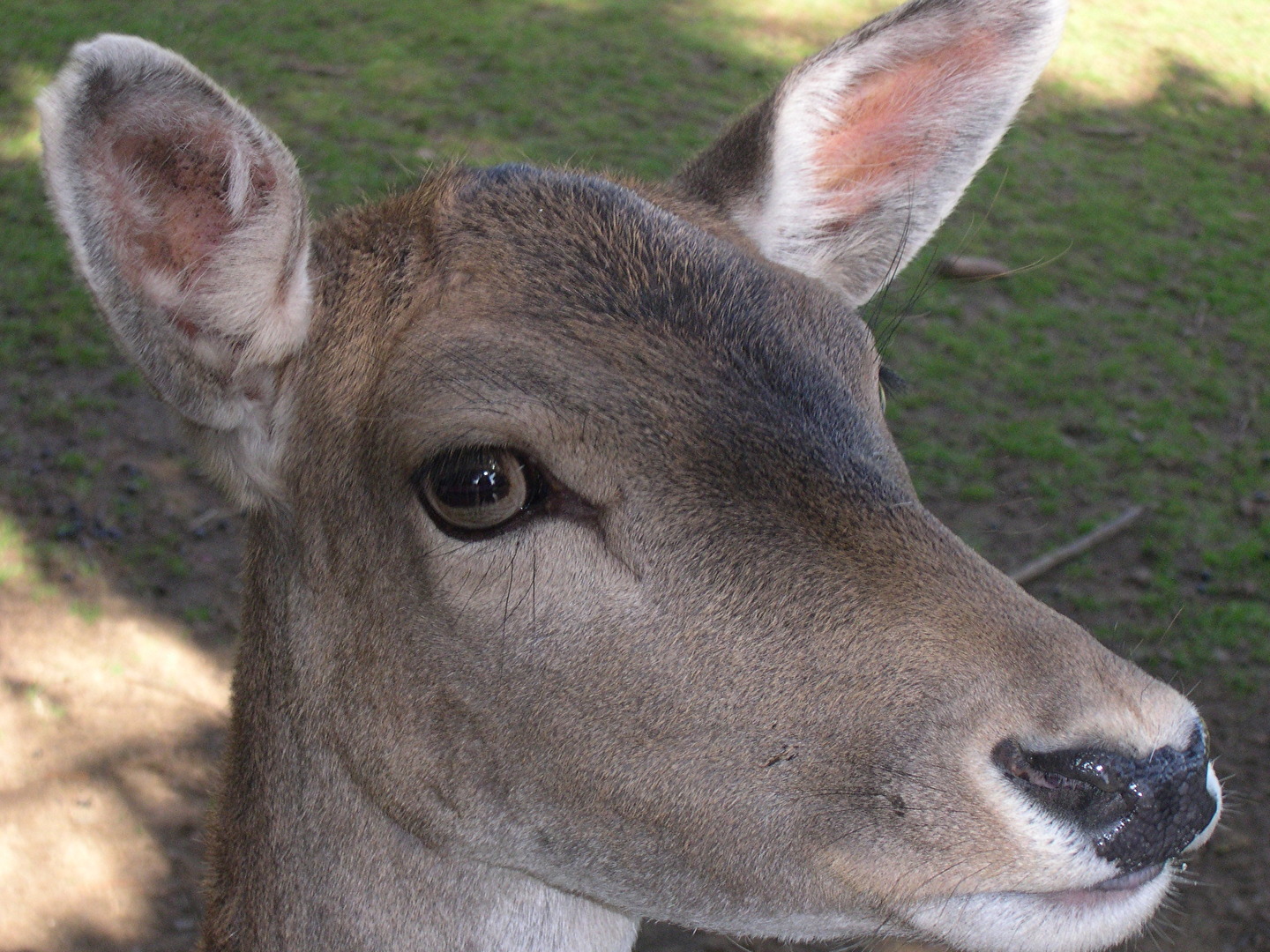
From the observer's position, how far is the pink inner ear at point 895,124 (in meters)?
3.09

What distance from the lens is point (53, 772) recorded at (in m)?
4.80

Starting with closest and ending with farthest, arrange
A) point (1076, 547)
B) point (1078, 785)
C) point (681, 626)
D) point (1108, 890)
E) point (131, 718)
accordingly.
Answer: point (1078, 785) < point (1108, 890) < point (681, 626) < point (131, 718) < point (1076, 547)

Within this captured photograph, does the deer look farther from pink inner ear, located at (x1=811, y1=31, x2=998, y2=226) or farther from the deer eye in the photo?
pink inner ear, located at (x1=811, y1=31, x2=998, y2=226)

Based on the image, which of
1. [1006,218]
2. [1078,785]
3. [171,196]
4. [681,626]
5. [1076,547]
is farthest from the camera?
[1006,218]

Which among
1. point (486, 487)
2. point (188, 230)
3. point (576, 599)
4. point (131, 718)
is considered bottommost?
point (131, 718)

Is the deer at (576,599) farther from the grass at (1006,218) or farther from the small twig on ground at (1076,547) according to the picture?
the small twig on ground at (1076,547)

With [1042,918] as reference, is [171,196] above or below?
above

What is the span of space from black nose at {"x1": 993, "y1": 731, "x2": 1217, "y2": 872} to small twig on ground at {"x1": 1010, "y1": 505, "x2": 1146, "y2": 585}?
4.06 metres

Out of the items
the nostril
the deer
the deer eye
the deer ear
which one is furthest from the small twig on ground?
the deer eye

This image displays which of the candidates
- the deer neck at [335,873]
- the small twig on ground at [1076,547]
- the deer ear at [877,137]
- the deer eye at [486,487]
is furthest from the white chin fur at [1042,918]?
the small twig on ground at [1076,547]

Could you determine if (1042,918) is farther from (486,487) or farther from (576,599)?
(486,487)

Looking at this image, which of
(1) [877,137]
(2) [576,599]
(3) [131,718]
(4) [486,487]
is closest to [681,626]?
(2) [576,599]

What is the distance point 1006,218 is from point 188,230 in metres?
7.31

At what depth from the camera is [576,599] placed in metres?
2.22
